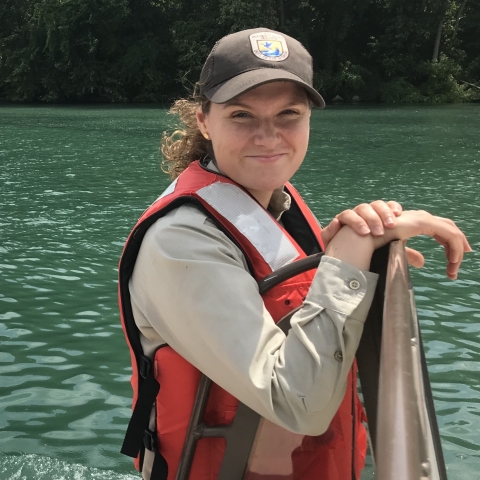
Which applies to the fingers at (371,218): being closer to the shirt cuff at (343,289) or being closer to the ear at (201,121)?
the shirt cuff at (343,289)

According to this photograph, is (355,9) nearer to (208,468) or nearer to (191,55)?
(191,55)

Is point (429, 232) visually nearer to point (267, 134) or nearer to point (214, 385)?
point (267, 134)

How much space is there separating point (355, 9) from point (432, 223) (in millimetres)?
44646

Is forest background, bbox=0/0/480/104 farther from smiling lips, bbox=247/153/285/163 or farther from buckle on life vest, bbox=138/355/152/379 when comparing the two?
buckle on life vest, bbox=138/355/152/379

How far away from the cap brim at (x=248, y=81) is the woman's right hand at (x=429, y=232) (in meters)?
0.45

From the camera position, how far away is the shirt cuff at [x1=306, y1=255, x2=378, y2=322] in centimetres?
137

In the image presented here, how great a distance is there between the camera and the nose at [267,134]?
1790 millimetres

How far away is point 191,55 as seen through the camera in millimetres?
42656

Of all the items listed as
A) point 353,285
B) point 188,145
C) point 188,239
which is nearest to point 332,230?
point 353,285

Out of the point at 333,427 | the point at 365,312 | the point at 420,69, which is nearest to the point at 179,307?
the point at 365,312

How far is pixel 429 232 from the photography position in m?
1.62

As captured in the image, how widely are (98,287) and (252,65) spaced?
5.04 metres

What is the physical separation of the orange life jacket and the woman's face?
0.10 metres

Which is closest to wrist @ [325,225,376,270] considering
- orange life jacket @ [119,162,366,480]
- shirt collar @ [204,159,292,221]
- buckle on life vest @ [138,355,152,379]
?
orange life jacket @ [119,162,366,480]
